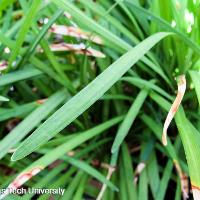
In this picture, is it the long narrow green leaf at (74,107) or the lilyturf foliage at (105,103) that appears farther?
the lilyturf foliage at (105,103)

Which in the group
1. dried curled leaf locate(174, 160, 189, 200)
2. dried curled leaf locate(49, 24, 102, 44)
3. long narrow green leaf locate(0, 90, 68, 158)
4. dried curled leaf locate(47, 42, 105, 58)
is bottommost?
dried curled leaf locate(174, 160, 189, 200)

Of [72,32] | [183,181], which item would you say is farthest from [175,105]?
[72,32]

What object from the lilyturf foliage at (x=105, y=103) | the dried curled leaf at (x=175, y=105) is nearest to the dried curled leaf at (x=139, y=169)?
the lilyturf foliage at (x=105, y=103)

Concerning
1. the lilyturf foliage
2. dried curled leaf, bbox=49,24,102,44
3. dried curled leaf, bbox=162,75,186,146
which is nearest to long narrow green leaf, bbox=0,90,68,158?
the lilyturf foliage

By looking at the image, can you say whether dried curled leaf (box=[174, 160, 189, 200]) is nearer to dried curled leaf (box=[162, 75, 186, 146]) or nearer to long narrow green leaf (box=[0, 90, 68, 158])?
dried curled leaf (box=[162, 75, 186, 146])

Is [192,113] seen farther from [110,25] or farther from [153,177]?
[110,25]

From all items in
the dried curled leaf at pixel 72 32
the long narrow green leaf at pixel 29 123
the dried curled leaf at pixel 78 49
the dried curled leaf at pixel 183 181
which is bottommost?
the dried curled leaf at pixel 183 181

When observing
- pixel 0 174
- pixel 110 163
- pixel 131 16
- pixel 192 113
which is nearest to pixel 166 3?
pixel 131 16

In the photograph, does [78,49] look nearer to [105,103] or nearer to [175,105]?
[105,103]

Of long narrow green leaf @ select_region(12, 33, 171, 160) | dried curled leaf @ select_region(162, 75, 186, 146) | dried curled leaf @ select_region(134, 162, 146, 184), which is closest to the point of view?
long narrow green leaf @ select_region(12, 33, 171, 160)

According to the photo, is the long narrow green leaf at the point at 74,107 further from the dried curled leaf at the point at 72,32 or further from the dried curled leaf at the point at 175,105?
the dried curled leaf at the point at 72,32
